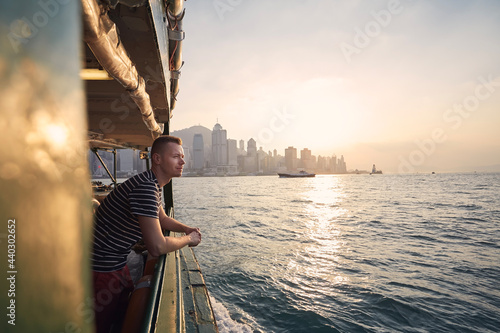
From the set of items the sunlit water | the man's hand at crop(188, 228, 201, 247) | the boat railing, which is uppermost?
the man's hand at crop(188, 228, 201, 247)

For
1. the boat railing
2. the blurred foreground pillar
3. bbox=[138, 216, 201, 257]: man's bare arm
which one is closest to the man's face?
bbox=[138, 216, 201, 257]: man's bare arm

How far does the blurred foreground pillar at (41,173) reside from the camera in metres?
0.44

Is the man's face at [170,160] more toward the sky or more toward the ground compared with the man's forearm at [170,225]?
more toward the sky

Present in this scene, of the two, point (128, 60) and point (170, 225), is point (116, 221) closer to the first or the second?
point (170, 225)

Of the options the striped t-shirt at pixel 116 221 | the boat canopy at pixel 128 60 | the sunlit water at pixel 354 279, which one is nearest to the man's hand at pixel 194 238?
the striped t-shirt at pixel 116 221

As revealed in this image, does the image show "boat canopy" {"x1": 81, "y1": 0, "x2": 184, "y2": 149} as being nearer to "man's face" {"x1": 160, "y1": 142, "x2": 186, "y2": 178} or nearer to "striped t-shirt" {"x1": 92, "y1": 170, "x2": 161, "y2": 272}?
"man's face" {"x1": 160, "y1": 142, "x2": 186, "y2": 178}

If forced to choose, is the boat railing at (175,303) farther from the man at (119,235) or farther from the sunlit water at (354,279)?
the sunlit water at (354,279)

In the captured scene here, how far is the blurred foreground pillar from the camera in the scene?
44cm

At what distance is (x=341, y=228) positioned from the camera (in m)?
16.0

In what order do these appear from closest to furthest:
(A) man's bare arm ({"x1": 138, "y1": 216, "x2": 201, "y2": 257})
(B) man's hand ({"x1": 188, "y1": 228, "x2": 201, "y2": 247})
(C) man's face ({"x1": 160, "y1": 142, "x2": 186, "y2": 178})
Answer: (A) man's bare arm ({"x1": 138, "y1": 216, "x2": 201, "y2": 257}), (C) man's face ({"x1": 160, "y1": 142, "x2": 186, "y2": 178}), (B) man's hand ({"x1": 188, "y1": 228, "x2": 201, "y2": 247})

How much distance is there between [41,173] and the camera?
0.51 metres

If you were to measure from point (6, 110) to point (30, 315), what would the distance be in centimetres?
44

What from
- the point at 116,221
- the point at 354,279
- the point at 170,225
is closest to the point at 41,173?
the point at 116,221

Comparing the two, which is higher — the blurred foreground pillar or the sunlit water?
the blurred foreground pillar
